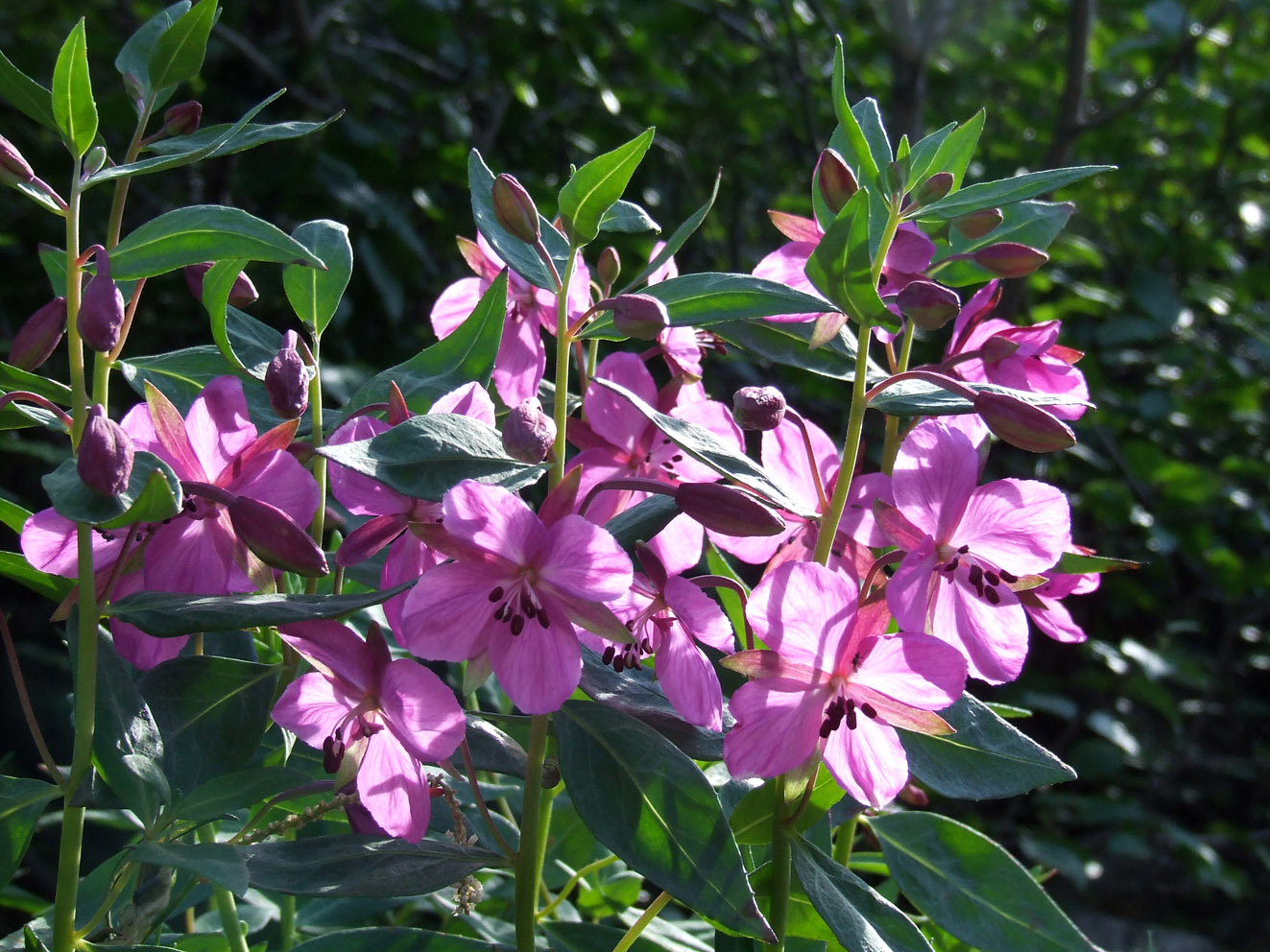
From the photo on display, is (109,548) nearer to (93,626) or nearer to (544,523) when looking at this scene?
Result: (93,626)

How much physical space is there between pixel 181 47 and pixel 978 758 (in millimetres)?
638

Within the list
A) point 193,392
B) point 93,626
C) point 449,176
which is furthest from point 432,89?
point 93,626

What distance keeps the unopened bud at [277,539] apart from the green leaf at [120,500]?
5 centimetres

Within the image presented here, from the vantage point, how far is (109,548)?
2.29 ft

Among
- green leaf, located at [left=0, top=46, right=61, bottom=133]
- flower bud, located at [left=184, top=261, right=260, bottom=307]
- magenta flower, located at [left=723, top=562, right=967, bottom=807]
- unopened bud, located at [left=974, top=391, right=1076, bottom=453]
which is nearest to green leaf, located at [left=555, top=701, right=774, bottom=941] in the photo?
magenta flower, located at [left=723, top=562, right=967, bottom=807]

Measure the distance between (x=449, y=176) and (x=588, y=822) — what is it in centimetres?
231

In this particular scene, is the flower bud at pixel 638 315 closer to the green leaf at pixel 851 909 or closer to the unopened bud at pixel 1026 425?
the unopened bud at pixel 1026 425

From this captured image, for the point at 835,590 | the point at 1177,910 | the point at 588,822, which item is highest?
the point at 835,590

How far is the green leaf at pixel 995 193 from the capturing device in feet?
2.37

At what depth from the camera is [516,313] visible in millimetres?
846

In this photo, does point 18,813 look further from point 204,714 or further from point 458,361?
point 458,361

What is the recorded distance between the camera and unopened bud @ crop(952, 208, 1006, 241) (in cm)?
79

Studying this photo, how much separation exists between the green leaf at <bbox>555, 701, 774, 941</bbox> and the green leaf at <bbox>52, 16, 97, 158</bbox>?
43 centimetres

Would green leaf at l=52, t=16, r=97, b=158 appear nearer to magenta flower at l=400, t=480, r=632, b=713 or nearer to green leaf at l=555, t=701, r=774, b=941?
magenta flower at l=400, t=480, r=632, b=713
